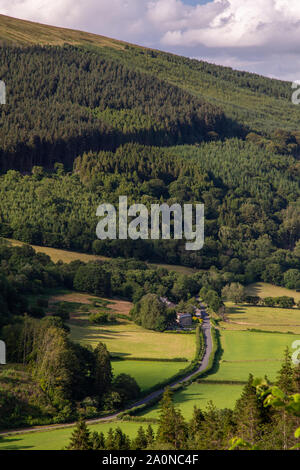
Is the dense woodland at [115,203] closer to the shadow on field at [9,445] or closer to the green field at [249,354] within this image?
the shadow on field at [9,445]

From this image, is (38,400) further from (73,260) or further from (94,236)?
(94,236)

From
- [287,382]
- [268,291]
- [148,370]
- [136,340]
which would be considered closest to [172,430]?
[287,382]

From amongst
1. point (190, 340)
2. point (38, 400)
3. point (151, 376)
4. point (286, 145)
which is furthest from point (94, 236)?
point (286, 145)

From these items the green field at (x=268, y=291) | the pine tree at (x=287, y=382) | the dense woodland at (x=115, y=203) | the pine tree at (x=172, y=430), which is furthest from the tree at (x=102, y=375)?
the green field at (x=268, y=291)

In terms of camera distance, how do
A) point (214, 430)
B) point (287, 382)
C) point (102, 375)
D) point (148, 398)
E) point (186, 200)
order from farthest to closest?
1. point (186, 200)
2. point (102, 375)
3. point (148, 398)
4. point (287, 382)
5. point (214, 430)

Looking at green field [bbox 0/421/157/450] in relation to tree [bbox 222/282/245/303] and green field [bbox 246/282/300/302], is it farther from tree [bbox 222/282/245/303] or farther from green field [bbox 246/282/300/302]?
green field [bbox 246/282/300/302]

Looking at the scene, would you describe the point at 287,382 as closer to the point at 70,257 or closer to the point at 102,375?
the point at 102,375
